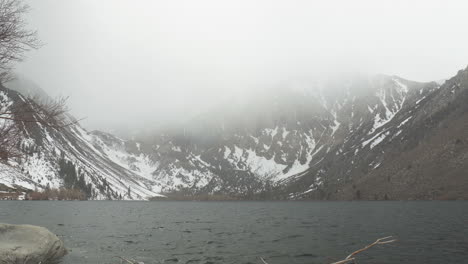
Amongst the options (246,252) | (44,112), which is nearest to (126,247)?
(246,252)

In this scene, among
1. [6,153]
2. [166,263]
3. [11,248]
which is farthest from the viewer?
[166,263]

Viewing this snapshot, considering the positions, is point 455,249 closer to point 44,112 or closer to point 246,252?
point 246,252

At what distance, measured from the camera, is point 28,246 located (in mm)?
23422

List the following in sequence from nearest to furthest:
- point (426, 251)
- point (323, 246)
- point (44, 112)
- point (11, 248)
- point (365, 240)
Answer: point (44, 112) < point (11, 248) < point (426, 251) < point (323, 246) < point (365, 240)

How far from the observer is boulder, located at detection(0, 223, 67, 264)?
2142 cm

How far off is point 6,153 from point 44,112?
3727 mm

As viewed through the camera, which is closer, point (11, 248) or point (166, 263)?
point (11, 248)

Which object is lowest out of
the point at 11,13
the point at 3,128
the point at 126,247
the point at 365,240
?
the point at 365,240

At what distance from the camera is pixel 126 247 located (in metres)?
35.1

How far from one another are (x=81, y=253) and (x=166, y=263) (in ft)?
35.1

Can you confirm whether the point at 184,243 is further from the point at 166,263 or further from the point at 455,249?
the point at 455,249

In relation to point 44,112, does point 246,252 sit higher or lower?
lower

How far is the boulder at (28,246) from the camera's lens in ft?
70.3

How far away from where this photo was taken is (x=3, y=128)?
579 inches
